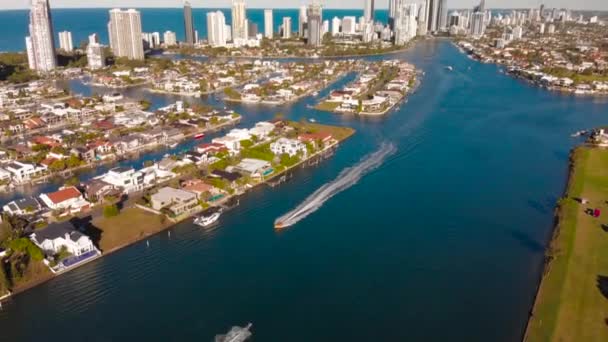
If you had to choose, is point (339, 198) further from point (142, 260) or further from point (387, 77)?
point (387, 77)

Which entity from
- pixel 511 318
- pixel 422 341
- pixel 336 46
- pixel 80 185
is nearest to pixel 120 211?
pixel 80 185

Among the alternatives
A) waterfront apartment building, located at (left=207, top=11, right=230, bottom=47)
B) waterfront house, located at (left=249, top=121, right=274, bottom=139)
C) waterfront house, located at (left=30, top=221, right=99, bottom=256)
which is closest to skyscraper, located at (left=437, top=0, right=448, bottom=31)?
waterfront apartment building, located at (left=207, top=11, right=230, bottom=47)

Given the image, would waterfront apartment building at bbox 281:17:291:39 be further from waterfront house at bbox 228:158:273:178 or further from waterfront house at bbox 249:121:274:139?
waterfront house at bbox 228:158:273:178

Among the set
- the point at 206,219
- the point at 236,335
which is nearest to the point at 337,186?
the point at 206,219

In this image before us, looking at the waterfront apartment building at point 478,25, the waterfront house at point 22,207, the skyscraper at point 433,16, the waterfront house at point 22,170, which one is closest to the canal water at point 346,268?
the waterfront house at point 22,207

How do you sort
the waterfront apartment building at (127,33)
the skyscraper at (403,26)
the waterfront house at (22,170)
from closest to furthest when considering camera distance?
the waterfront house at (22,170)
the waterfront apartment building at (127,33)
the skyscraper at (403,26)

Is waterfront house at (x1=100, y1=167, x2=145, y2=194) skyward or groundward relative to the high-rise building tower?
groundward

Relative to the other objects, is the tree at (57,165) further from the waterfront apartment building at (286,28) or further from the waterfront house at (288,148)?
the waterfront apartment building at (286,28)
